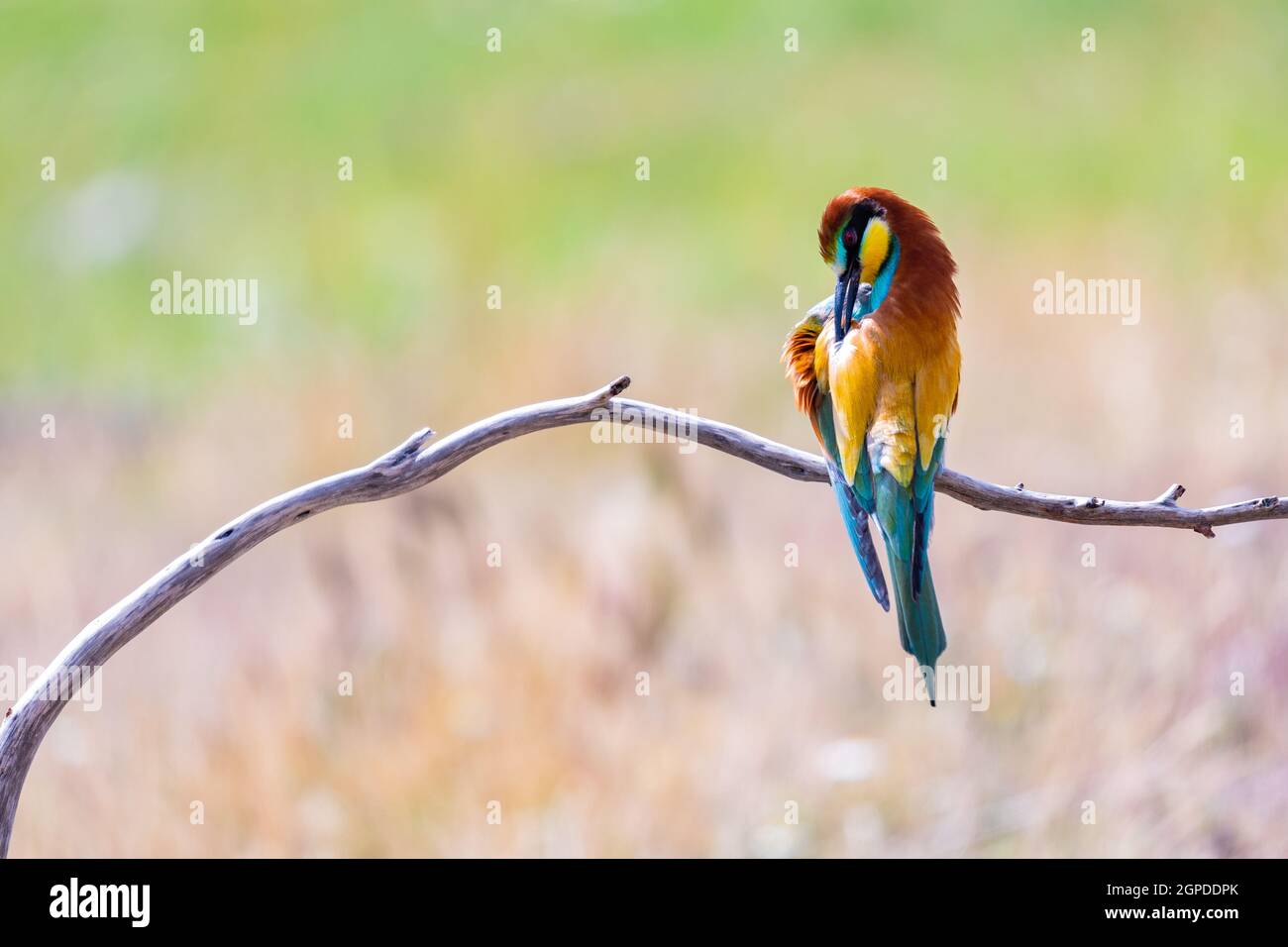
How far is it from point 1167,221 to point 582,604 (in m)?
7.34

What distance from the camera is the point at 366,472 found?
2.03m

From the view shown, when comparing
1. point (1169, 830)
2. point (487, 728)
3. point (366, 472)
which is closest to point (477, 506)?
point (487, 728)

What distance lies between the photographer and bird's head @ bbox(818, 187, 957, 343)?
2449 millimetres

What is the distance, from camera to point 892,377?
2631 mm

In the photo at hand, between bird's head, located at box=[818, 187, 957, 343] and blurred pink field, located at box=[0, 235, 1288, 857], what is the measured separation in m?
3.04

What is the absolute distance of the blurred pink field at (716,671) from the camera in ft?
17.4

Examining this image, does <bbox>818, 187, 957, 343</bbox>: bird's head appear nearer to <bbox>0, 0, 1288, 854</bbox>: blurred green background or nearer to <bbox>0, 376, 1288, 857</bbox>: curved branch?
<bbox>0, 376, 1288, 857</bbox>: curved branch

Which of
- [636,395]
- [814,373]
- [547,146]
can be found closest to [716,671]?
[636,395]

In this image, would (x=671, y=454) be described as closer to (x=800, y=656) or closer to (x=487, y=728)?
(x=800, y=656)

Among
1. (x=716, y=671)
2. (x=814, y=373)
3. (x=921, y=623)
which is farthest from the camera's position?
(x=716, y=671)

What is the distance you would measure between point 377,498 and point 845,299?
948 mm

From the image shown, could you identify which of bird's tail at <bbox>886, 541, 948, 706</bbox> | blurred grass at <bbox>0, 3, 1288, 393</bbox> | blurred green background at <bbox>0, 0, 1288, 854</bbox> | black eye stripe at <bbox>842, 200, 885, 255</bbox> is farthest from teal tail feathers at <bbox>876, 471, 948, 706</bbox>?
blurred grass at <bbox>0, 3, 1288, 393</bbox>

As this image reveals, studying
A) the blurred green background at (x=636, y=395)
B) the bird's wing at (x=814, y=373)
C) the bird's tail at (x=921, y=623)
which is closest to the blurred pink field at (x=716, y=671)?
the blurred green background at (x=636, y=395)

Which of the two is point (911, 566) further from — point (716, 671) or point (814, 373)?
point (716, 671)
